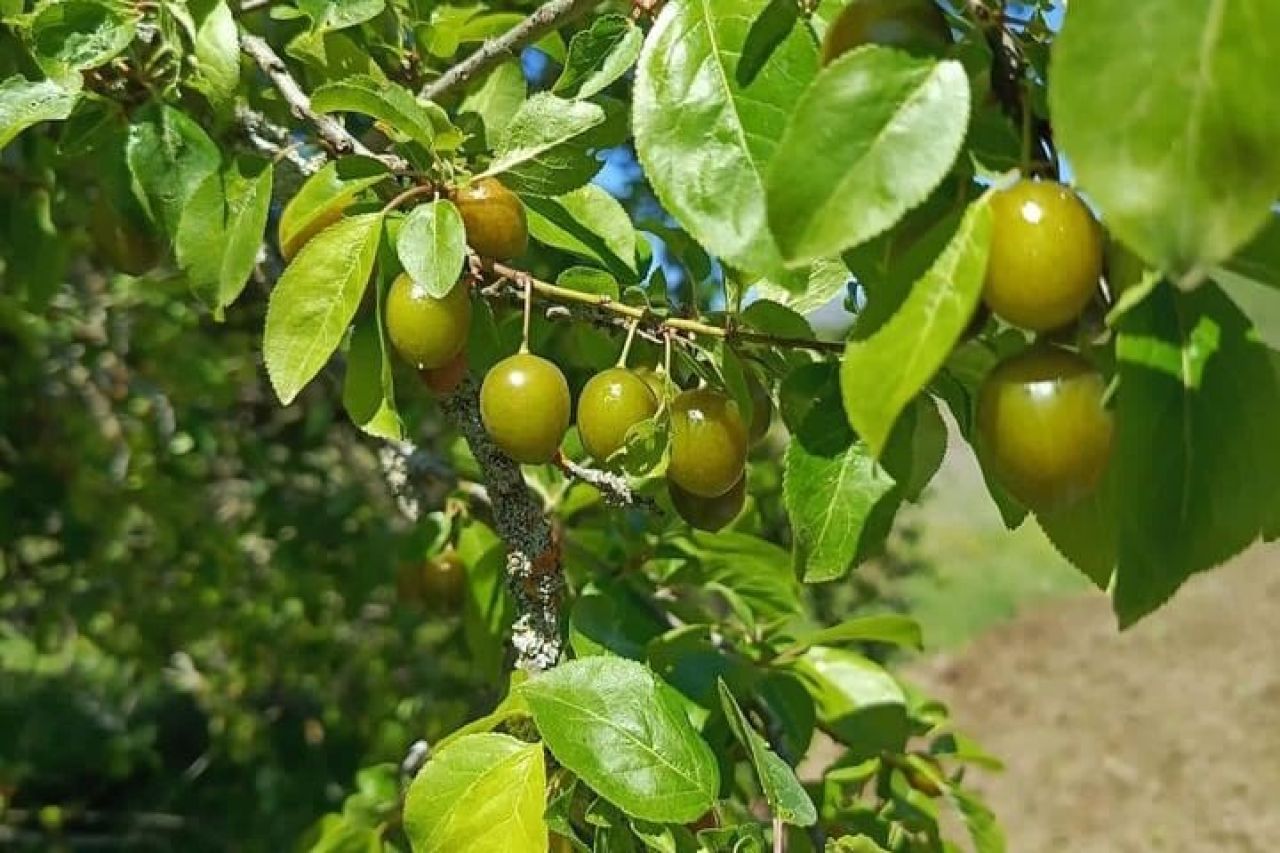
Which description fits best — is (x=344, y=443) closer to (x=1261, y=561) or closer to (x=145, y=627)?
(x=145, y=627)

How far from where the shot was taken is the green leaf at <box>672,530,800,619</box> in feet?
6.37

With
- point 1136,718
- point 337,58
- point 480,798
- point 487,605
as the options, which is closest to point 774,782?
point 480,798

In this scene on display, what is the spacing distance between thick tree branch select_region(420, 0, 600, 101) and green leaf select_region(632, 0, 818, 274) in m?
0.35

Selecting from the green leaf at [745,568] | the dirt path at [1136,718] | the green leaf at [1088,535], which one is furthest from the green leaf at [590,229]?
the dirt path at [1136,718]

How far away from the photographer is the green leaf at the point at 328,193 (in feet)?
4.18

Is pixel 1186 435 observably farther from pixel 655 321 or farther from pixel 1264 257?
pixel 655 321

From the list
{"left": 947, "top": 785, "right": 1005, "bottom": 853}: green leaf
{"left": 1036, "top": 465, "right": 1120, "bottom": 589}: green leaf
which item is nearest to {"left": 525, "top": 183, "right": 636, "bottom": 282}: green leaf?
{"left": 1036, "top": 465, "right": 1120, "bottom": 589}: green leaf

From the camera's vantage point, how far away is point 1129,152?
63 centimetres

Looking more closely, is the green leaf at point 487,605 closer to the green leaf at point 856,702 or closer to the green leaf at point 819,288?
the green leaf at point 856,702

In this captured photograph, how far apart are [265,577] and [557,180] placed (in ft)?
8.73

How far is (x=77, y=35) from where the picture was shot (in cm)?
140

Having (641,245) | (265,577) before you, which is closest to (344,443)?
(265,577)

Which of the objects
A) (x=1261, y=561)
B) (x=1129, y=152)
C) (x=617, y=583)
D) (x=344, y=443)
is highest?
(x=1129, y=152)

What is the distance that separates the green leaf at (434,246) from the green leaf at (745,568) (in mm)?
836
